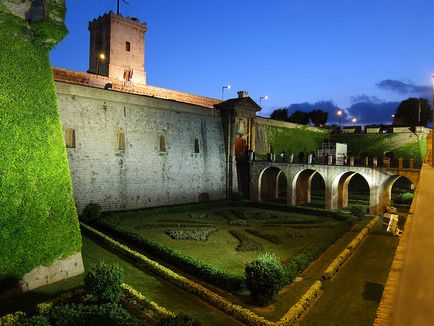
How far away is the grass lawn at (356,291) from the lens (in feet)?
38.0

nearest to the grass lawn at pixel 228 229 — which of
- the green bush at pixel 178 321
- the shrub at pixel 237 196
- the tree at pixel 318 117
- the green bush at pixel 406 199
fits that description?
the shrub at pixel 237 196

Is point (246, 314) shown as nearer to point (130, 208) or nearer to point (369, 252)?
point (369, 252)

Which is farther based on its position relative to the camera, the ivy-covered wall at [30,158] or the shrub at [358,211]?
the shrub at [358,211]

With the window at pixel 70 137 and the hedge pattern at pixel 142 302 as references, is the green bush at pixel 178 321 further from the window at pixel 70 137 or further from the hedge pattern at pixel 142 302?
the window at pixel 70 137

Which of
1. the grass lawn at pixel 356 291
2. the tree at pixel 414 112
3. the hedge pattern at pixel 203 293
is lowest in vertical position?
the grass lawn at pixel 356 291

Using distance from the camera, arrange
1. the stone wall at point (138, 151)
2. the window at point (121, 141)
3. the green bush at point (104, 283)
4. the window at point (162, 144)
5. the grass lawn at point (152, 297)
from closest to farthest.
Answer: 1. the green bush at point (104, 283)
2. the grass lawn at point (152, 297)
3. the stone wall at point (138, 151)
4. the window at point (121, 141)
5. the window at point (162, 144)

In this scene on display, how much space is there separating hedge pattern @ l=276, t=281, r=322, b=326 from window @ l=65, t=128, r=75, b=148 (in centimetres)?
1822

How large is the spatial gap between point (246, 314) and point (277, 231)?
492 inches

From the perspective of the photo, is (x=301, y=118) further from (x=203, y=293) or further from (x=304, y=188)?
(x=203, y=293)

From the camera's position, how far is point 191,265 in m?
15.1

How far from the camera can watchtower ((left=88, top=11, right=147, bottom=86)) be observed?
39156 mm

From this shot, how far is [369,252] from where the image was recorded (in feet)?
62.0

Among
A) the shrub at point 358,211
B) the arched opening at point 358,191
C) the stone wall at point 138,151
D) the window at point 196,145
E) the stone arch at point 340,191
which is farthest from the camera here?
the arched opening at point 358,191

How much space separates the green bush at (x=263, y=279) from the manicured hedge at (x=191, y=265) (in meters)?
0.82
